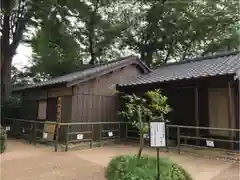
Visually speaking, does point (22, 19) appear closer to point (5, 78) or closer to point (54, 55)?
point (5, 78)

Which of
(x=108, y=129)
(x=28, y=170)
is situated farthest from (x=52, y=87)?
(x=28, y=170)

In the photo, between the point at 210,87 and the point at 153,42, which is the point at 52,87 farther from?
the point at 153,42

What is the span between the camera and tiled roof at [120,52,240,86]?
7.40 meters

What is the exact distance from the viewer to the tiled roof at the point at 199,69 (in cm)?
740

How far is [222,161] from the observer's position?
19.0 ft

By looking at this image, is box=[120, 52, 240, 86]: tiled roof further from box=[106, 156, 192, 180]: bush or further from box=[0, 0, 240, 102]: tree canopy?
box=[0, 0, 240, 102]: tree canopy

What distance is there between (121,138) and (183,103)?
2934 mm

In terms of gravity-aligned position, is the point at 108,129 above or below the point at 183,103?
below

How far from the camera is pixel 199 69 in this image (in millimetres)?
8719

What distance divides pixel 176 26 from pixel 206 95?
10953 millimetres

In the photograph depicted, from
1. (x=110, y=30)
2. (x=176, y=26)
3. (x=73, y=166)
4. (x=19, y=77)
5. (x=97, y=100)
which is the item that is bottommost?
(x=73, y=166)

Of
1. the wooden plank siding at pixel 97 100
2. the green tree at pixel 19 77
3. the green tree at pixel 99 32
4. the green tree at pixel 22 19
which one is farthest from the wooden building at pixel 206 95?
the green tree at pixel 19 77

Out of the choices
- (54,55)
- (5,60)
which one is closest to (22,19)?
(5,60)

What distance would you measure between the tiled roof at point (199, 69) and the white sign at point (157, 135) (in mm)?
3881
